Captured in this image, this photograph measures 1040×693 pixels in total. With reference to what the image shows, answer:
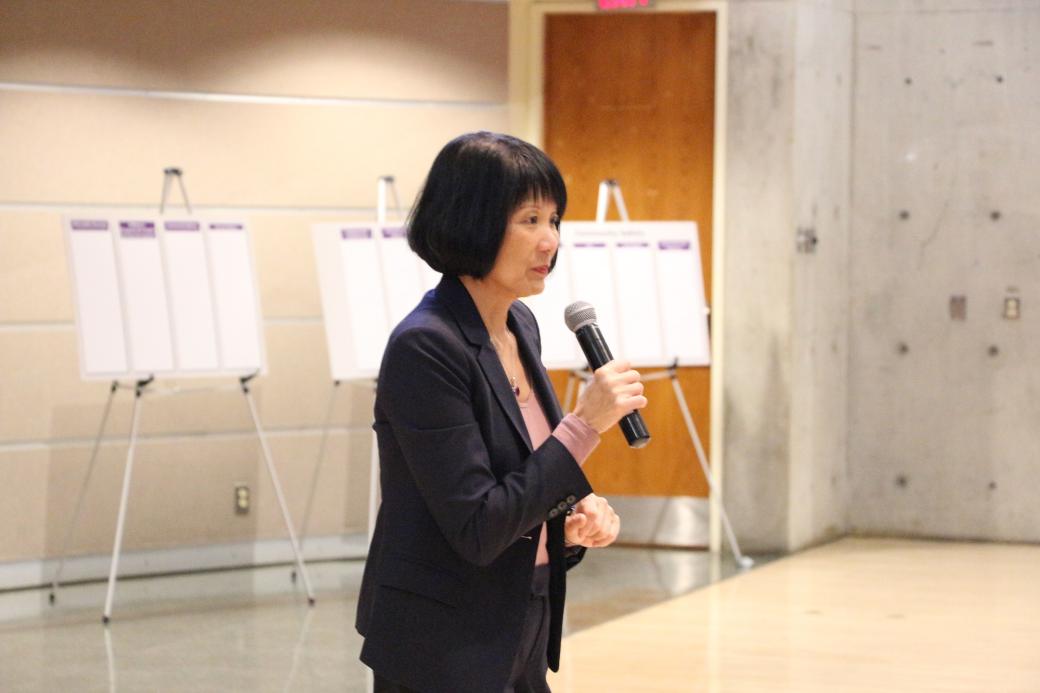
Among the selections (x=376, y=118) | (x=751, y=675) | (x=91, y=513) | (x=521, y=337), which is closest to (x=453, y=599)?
(x=521, y=337)

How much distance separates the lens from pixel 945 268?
23.1ft

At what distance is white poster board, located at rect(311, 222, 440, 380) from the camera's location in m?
5.78

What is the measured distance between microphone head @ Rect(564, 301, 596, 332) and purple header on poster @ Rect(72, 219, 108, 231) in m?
3.78

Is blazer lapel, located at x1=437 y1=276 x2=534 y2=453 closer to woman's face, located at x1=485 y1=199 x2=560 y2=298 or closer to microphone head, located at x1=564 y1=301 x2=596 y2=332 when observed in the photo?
woman's face, located at x1=485 y1=199 x2=560 y2=298

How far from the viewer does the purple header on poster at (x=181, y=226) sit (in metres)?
5.59

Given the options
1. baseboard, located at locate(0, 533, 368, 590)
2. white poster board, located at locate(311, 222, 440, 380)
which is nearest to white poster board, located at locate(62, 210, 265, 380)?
Answer: white poster board, located at locate(311, 222, 440, 380)

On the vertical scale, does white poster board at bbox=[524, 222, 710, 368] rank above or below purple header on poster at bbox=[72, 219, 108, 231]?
below

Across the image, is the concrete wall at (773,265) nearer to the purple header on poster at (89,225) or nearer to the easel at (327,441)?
the easel at (327,441)

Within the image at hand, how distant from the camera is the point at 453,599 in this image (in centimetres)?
169

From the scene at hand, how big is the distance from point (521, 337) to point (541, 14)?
5199mm

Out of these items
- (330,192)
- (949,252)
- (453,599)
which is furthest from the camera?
(949,252)

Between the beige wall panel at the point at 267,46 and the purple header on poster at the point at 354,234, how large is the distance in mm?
960

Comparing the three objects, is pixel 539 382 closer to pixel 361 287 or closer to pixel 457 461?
pixel 457 461

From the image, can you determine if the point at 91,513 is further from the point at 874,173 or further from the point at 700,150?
the point at 874,173
